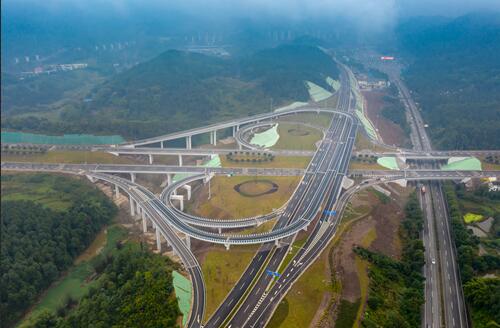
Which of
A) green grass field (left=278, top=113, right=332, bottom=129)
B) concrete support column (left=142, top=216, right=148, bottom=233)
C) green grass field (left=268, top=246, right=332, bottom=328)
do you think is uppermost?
green grass field (left=278, top=113, right=332, bottom=129)

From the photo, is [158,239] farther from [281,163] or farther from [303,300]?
[281,163]

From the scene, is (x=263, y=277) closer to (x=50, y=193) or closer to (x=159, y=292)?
(x=159, y=292)

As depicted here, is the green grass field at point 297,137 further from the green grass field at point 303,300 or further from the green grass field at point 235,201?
the green grass field at point 303,300

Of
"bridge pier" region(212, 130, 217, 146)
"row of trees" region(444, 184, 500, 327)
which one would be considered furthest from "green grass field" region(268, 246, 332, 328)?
"bridge pier" region(212, 130, 217, 146)

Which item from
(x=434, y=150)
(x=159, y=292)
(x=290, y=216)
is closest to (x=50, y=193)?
(x=159, y=292)

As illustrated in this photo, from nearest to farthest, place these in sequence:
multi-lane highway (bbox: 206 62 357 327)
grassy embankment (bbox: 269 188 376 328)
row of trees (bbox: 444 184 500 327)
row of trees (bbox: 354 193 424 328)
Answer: grassy embankment (bbox: 269 188 376 328)
row of trees (bbox: 354 193 424 328)
row of trees (bbox: 444 184 500 327)
multi-lane highway (bbox: 206 62 357 327)

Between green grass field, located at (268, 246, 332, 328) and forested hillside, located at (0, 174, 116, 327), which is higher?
forested hillside, located at (0, 174, 116, 327)

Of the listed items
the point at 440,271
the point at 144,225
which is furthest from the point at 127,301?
the point at 440,271

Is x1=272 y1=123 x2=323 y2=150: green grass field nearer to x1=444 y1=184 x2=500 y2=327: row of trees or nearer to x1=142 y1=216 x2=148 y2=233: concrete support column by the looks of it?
x1=444 y1=184 x2=500 y2=327: row of trees
